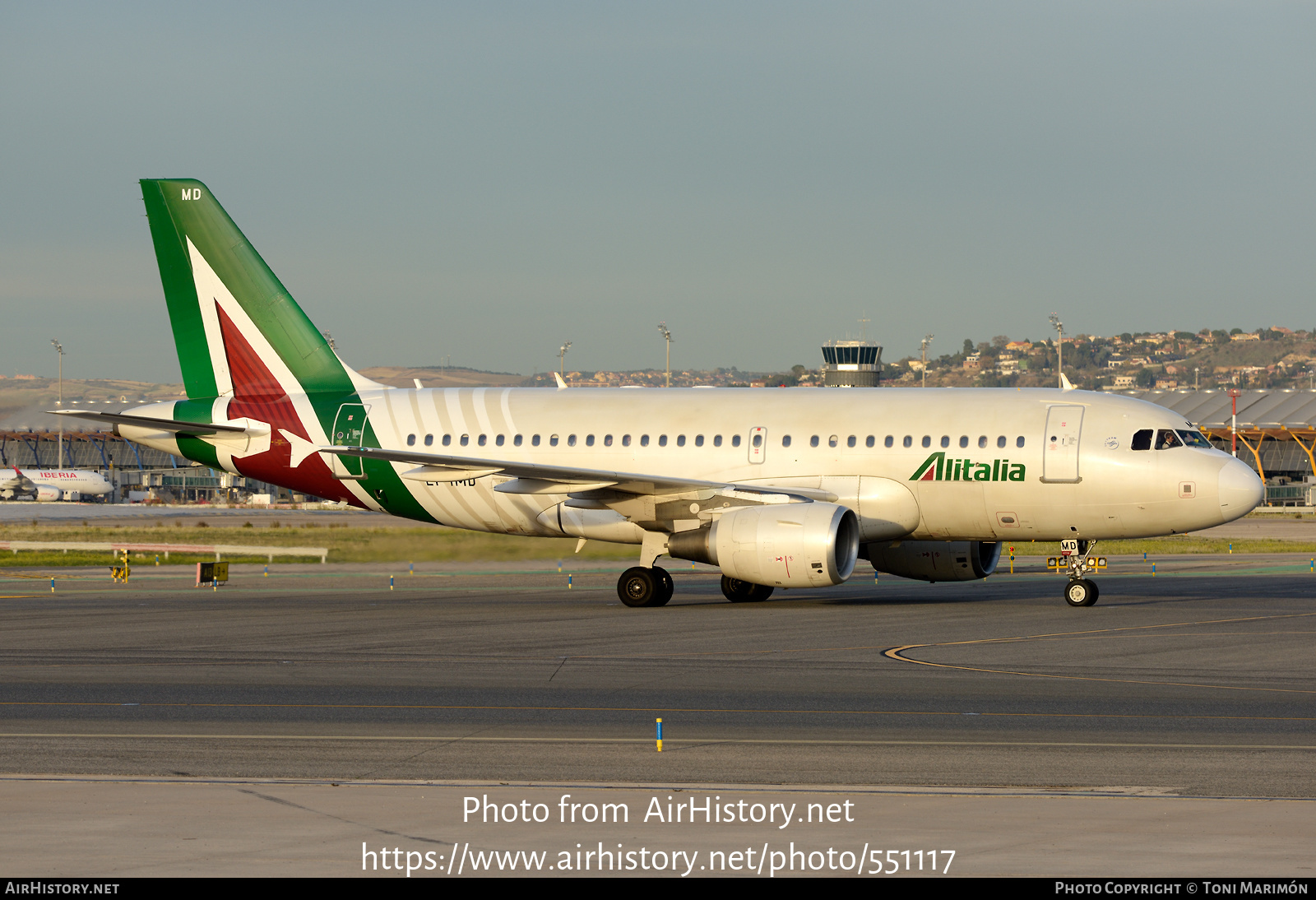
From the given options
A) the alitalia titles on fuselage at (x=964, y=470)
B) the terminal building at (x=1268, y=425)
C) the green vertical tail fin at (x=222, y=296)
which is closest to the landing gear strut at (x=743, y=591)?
the alitalia titles on fuselage at (x=964, y=470)

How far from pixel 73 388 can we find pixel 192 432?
405ft

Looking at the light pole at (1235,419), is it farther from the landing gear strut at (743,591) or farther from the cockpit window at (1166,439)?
A: the landing gear strut at (743,591)

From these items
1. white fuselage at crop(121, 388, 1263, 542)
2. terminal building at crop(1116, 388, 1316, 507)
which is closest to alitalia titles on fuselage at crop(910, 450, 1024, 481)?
white fuselage at crop(121, 388, 1263, 542)

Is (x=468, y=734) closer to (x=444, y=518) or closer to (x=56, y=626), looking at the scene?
(x=56, y=626)

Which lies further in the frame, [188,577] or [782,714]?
[188,577]

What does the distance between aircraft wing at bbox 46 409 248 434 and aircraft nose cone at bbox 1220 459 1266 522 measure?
71.0 feet

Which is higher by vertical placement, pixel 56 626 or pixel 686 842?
pixel 686 842

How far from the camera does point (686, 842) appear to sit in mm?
9094

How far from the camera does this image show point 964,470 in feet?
97.4

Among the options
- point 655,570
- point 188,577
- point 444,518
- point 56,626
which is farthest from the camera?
point 188,577

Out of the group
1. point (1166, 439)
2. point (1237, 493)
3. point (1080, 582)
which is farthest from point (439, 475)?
point (1237, 493)

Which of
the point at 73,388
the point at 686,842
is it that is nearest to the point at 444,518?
the point at 686,842

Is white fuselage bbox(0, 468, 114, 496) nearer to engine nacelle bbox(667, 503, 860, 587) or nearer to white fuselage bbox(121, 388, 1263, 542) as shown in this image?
white fuselage bbox(121, 388, 1263, 542)

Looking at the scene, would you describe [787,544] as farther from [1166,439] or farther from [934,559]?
[1166,439]
